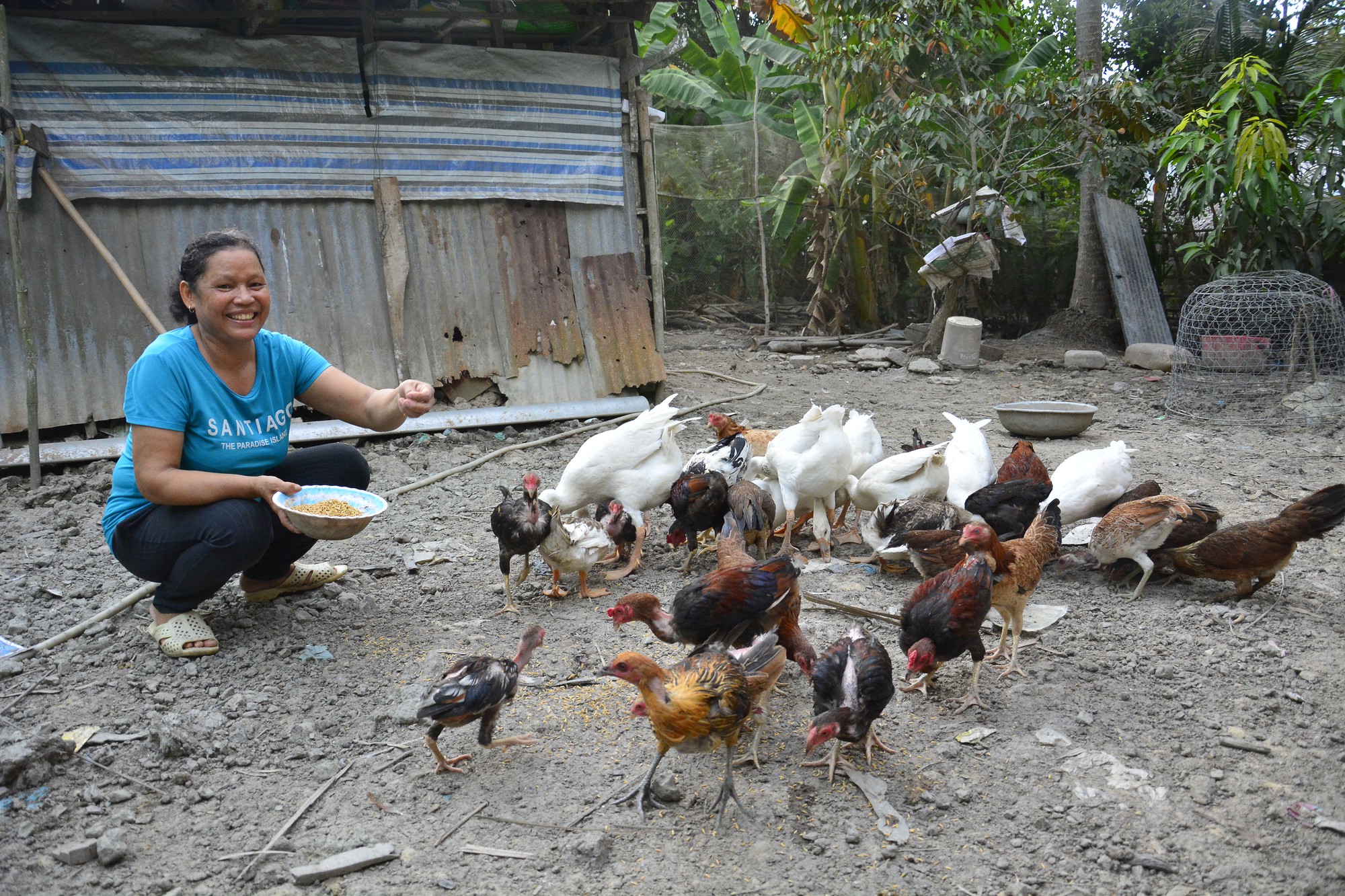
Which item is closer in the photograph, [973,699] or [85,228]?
[973,699]

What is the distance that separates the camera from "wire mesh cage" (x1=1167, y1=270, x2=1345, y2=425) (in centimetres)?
841

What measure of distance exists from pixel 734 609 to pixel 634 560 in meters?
1.56

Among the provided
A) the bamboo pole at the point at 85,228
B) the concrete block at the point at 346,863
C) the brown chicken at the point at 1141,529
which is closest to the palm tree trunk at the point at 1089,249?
the brown chicken at the point at 1141,529

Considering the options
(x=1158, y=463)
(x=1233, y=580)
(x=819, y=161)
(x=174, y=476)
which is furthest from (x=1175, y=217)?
(x=174, y=476)

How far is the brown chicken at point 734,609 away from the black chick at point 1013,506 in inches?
70.0

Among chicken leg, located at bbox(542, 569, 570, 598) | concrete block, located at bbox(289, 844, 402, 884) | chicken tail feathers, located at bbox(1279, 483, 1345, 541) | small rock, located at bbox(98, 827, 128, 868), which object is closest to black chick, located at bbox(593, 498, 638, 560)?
chicken leg, located at bbox(542, 569, 570, 598)

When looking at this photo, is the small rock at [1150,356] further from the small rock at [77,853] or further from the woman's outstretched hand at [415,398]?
the small rock at [77,853]

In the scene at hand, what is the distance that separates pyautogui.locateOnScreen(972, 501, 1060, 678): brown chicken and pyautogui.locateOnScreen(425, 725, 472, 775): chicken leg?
2.10 meters

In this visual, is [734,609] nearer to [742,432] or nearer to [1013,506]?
[1013,506]

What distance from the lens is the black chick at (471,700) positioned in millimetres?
2969

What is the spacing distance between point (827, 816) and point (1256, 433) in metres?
6.69

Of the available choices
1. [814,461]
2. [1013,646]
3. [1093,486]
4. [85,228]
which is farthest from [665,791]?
[85,228]

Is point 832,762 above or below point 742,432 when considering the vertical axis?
below

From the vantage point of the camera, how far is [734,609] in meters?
3.47
